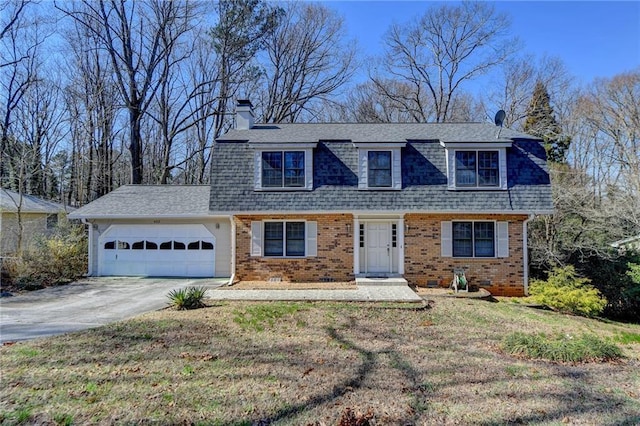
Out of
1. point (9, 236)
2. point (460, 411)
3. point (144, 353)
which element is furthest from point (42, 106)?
point (460, 411)

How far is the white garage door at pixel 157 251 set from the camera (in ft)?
45.5

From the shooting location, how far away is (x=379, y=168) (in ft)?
40.8

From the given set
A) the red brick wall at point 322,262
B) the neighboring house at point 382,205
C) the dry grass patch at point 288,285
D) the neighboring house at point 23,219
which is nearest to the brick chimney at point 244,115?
the neighboring house at point 382,205

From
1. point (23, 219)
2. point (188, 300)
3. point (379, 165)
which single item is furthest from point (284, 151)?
point (23, 219)

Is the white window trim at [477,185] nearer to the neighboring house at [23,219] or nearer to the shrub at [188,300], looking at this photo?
the shrub at [188,300]

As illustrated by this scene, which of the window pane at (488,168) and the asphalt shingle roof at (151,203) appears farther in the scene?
the asphalt shingle roof at (151,203)

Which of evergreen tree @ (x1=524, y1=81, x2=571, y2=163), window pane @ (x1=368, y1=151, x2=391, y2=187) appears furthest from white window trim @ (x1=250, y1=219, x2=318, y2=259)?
evergreen tree @ (x1=524, y1=81, x2=571, y2=163)

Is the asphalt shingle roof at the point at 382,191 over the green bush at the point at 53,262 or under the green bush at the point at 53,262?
over

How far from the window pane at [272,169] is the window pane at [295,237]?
1527 mm

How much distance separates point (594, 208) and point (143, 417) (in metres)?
16.1

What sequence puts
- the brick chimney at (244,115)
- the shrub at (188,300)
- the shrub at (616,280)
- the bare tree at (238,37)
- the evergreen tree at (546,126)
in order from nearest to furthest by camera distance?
the shrub at (188,300) < the shrub at (616,280) < the brick chimney at (244,115) < the evergreen tree at (546,126) < the bare tree at (238,37)

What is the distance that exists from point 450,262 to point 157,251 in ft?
35.5

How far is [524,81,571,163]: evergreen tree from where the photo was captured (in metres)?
18.2

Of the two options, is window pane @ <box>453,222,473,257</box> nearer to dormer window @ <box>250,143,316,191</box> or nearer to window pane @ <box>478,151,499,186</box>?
window pane @ <box>478,151,499,186</box>
